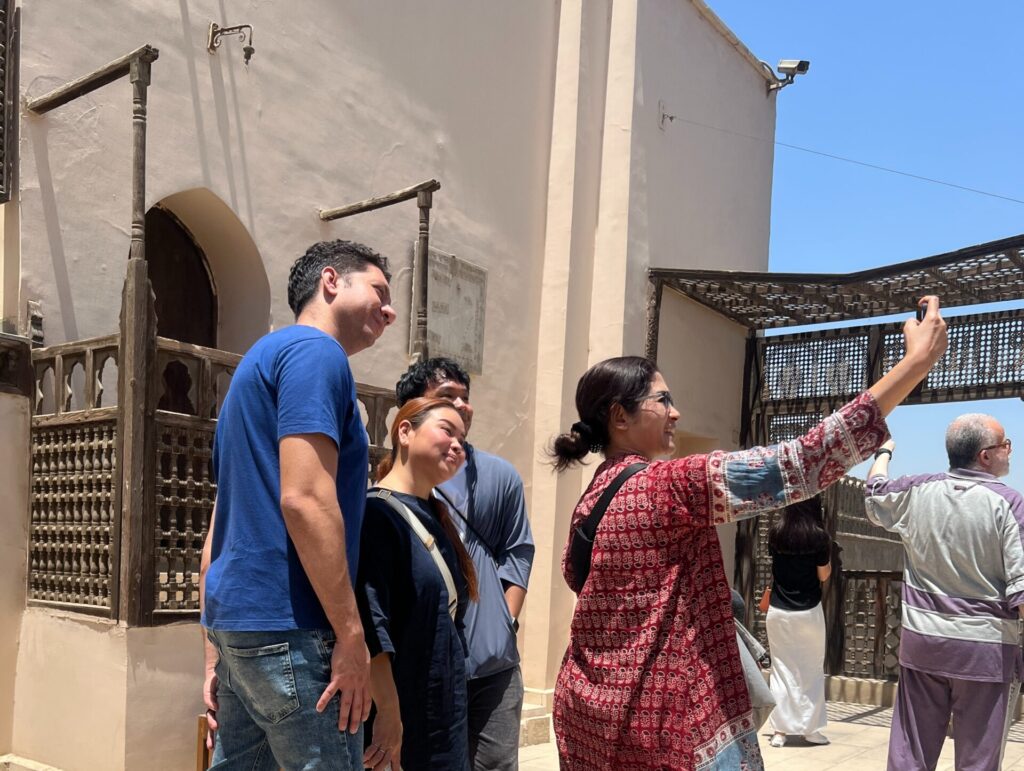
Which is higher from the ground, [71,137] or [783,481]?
[71,137]

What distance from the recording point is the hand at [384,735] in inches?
85.4

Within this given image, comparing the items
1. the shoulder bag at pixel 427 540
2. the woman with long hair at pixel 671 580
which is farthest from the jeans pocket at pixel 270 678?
the woman with long hair at pixel 671 580

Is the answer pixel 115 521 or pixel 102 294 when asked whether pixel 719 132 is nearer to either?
pixel 102 294

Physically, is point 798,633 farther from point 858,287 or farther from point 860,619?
point 858,287

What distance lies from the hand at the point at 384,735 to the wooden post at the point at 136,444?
251cm

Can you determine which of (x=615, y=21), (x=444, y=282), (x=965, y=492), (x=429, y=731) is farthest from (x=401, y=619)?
(x=615, y=21)

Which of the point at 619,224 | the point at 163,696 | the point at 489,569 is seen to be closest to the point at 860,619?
the point at 619,224

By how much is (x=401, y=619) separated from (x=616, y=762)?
54 cm

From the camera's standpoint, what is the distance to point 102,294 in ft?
17.2

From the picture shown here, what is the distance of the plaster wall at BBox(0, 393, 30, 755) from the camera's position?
479 cm

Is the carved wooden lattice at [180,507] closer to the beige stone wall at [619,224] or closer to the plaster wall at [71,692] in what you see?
the plaster wall at [71,692]

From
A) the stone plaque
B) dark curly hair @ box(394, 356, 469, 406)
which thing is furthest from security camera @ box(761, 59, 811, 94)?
dark curly hair @ box(394, 356, 469, 406)

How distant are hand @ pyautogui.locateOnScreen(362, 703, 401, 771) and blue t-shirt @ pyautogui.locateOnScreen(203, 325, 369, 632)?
279mm

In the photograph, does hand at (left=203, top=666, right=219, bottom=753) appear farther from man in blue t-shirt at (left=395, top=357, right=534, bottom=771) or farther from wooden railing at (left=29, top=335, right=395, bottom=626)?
wooden railing at (left=29, top=335, right=395, bottom=626)
